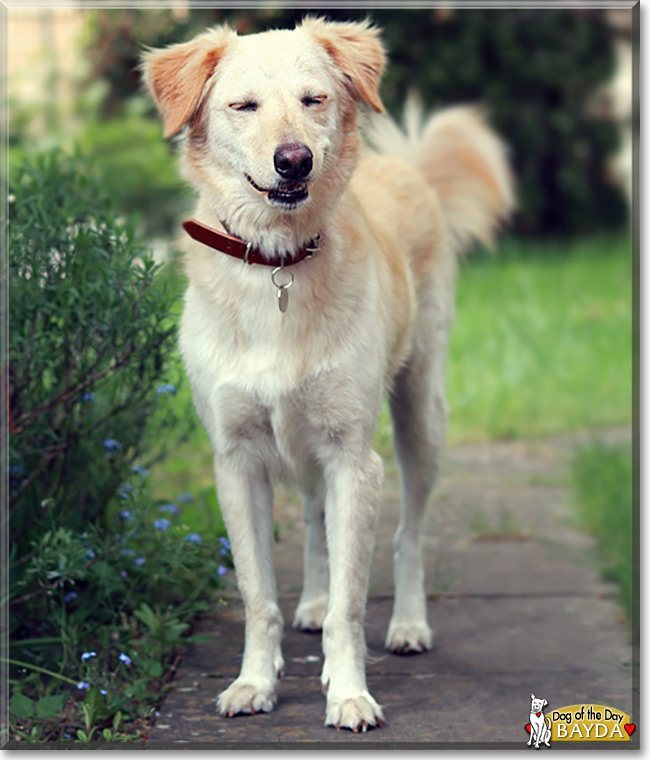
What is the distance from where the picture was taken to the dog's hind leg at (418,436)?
3.53 meters

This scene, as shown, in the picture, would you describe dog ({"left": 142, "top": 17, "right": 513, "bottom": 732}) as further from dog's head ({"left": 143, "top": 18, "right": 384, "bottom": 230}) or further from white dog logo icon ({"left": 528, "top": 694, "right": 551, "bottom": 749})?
white dog logo icon ({"left": 528, "top": 694, "right": 551, "bottom": 749})

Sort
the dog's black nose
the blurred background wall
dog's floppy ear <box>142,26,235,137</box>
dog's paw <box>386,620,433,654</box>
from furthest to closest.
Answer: the blurred background wall
dog's paw <box>386,620,433,654</box>
dog's floppy ear <box>142,26,235,137</box>
the dog's black nose

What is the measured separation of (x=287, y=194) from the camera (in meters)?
2.72

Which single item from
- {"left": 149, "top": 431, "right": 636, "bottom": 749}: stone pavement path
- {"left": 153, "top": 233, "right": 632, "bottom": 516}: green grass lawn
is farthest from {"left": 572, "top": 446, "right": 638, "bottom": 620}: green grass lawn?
{"left": 153, "top": 233, "right": 632, "bottom": 516}: green grass lawn

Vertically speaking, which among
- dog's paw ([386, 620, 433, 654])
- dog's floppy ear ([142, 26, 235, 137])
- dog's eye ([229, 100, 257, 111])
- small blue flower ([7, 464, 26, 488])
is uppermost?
dog's floppy ear ([142, 26, 235, 137])

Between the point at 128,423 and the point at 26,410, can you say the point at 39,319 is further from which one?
the point at 128,423

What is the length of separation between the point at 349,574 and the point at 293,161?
110cm

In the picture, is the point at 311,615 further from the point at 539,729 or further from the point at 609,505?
the point at 609,505

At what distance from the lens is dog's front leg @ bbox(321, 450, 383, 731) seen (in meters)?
2.84

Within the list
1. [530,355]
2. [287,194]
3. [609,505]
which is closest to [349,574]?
[287,194]

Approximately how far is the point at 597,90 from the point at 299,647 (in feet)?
29.7

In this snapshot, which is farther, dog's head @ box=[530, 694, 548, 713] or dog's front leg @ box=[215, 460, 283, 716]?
dog's front leg @ box=[215, 460, 283, 716]

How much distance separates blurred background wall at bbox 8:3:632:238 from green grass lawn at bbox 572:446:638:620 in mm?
4654

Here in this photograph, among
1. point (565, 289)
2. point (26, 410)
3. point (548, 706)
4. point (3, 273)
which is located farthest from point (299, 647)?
point (565, 289)
